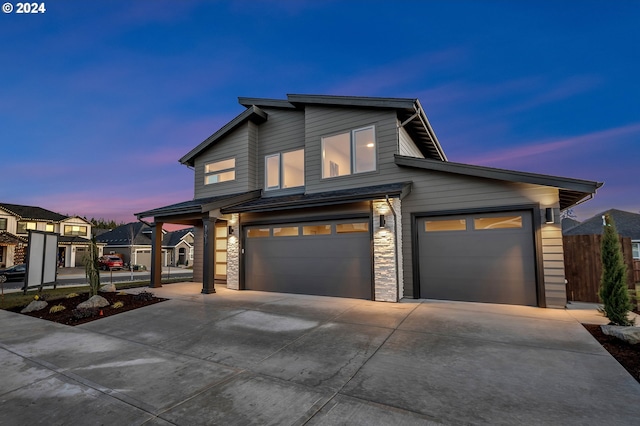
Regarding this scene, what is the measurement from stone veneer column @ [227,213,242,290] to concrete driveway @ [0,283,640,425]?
422cm

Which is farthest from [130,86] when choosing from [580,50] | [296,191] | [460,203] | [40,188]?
[40,188]

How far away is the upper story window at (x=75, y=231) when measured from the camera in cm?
3400

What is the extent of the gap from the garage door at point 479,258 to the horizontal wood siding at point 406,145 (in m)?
2.77

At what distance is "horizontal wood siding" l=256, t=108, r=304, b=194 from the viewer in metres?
11.5

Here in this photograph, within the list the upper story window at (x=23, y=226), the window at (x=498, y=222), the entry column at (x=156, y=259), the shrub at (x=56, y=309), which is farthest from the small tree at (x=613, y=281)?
the upper story window at (x=23, y=226)

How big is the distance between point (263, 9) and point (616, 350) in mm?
17022

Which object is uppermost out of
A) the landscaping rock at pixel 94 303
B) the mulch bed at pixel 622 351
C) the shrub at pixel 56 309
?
the landscaping rock at pixel 94 303

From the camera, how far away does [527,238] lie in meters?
7.44

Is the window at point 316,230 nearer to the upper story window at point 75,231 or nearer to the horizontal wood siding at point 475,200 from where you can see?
the horizontal wood siding at point 475,200

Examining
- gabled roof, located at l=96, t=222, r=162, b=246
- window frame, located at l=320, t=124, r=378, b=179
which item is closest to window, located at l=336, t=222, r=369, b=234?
window frame, located at l=320, t=124, r=378, b=179

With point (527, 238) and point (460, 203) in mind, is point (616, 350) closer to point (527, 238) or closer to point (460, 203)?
point (527, 238)

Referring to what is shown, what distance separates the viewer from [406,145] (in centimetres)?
1041

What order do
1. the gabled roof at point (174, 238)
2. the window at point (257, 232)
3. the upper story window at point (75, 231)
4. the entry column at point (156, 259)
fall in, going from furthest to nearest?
the gabled roof at point (174, 238)
the upper story window at point (75, 231)
the entry column at point (156, 259)
the window at point (257, 232)

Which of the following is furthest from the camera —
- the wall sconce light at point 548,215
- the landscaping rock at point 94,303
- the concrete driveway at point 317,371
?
the landscaping rock at point 94,303
